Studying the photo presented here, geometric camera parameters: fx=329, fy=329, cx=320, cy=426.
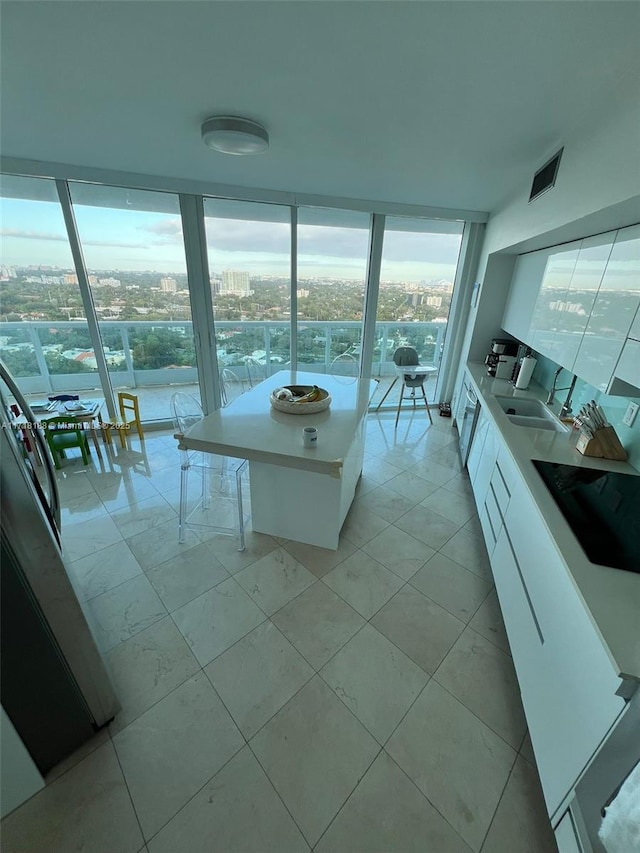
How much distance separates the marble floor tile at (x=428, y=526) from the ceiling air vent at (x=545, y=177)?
2280mm

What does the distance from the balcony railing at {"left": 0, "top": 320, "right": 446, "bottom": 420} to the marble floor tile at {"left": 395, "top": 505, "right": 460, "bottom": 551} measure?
6.11ft

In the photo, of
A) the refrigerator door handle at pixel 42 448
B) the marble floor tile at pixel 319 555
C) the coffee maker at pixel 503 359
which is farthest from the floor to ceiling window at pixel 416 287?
the refrigerator door handle at pixel 42 448

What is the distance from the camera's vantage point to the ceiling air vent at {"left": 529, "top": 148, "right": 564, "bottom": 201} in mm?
1916

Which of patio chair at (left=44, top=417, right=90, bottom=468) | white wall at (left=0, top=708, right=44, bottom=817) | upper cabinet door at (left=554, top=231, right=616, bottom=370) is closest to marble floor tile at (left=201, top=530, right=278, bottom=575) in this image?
white wall at (left=0, top=708, right=44, bottom=817)

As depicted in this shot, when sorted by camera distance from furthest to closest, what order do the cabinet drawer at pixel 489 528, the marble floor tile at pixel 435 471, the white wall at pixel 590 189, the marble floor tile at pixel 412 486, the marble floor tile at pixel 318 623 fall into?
the marble floor tile at pixel 435 471 < the marble floor tile at pixel 412 486 < the cabinet drawer at pixel 489 528 < the marble floor tile at pixel 318 623 < the white wall at pixel 590 189

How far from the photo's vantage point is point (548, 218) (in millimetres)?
2037

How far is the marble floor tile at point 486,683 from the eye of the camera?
1.37 meters

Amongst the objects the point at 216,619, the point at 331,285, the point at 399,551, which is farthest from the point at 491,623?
the point at 331,285

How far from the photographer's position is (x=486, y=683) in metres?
1.50

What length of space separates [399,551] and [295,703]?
3.54 feet

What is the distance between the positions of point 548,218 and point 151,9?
86.5 inches

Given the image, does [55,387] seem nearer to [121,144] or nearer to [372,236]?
[121,144]

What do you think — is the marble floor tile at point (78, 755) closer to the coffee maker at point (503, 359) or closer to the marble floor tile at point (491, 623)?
the marble floor tile at point (491, 623)

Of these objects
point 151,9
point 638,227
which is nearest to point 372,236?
point 638,227
